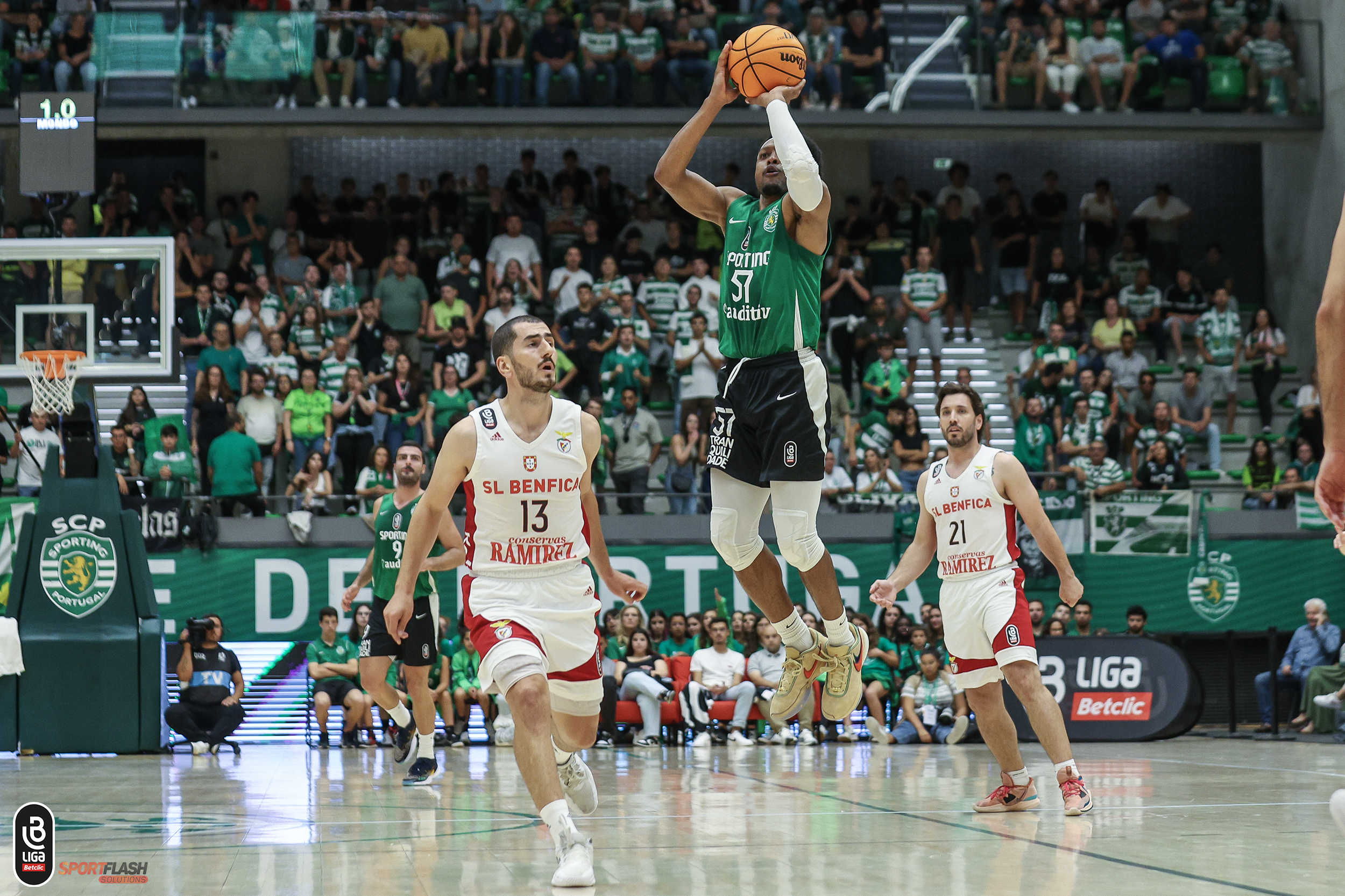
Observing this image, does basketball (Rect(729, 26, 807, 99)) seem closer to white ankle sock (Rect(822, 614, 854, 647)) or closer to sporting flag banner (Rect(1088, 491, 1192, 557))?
white ankle sock (Rect(822, 614, 854, 647))

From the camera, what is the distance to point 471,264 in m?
19.9

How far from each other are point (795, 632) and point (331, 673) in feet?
30.4

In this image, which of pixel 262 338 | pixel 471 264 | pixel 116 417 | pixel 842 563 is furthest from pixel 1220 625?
pixel 116 417

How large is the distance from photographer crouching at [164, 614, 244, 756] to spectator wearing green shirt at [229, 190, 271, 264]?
22.6 ft

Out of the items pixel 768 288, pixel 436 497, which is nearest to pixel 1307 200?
pixel 768 288

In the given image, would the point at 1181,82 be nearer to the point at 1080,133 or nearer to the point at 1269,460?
the point at 1080,133

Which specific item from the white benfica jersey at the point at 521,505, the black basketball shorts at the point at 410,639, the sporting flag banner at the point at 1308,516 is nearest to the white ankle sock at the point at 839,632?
the white benfica jersey at the point at 521,505

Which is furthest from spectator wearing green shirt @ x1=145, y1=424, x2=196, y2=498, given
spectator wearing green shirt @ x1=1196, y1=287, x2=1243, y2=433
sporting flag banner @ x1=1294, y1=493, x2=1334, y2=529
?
spectator wearing green shirt @ x1=1196, y1=287, x2=1243, y2=433

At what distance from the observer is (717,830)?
717 centimetres

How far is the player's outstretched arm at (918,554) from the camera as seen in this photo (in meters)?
8.35

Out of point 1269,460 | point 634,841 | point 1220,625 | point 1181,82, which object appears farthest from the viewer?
point 1181,82

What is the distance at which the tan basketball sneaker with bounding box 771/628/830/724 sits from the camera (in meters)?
7.62

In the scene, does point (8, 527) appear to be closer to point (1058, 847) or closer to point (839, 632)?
point (839, 632)

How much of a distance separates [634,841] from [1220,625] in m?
12.6
